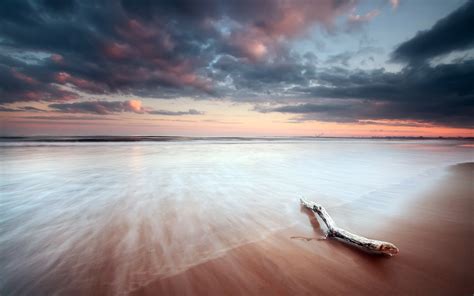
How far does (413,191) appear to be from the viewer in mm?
6996

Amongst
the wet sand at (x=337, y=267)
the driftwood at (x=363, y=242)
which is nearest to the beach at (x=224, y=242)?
the wet sand at (x=337, y=267)

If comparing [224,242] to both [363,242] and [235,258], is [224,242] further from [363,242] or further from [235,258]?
[363,242]

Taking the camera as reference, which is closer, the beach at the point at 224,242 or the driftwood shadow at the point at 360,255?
the beach at the point at 224,242

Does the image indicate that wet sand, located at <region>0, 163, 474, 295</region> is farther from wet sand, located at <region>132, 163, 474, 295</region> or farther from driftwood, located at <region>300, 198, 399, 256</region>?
driftwood, located at <region>300, 198, 399, 256</region>

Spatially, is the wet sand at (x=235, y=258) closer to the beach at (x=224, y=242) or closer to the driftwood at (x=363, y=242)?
the beach at (x=224, y=242)

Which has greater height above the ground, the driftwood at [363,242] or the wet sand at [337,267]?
the driftwood at [363,242]

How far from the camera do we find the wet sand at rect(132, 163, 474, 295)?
2.44 metres

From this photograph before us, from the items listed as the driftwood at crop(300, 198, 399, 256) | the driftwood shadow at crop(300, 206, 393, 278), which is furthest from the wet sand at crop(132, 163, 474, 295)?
the driftwood at crop(300, 198, 399, 256)

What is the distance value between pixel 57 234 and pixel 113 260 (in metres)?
1.68

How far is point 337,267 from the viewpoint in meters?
2.85

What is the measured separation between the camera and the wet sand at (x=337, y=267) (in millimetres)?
2443

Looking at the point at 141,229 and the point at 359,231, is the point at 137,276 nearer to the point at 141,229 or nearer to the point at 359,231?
the point at 141,229

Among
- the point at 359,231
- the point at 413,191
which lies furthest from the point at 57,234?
the point at 413,191

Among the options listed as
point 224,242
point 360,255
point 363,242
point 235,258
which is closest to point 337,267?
point 360,255
